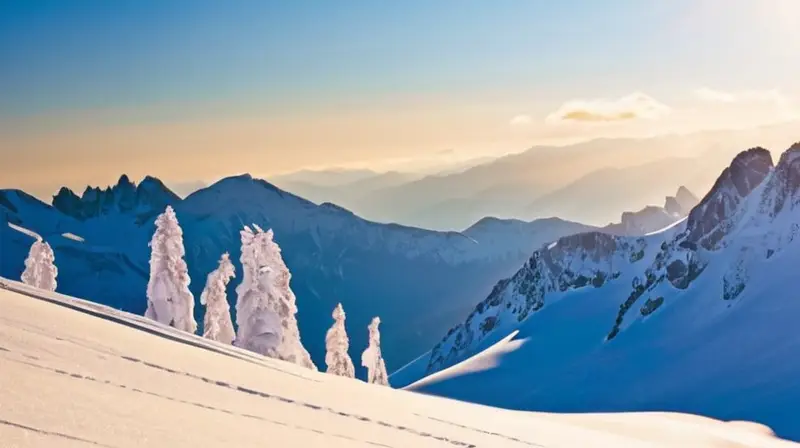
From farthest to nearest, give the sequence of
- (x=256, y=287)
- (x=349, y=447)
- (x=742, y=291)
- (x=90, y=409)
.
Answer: (x=742, y=291) → (x=256, y=287) → (x=349, y=447) → (x=90, y=409)

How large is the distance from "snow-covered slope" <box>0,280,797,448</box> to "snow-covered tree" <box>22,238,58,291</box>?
60629 mm

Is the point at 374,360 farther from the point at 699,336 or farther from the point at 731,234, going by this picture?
the point at 731,234

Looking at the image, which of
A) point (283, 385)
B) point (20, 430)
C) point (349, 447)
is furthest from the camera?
point (283, 385)

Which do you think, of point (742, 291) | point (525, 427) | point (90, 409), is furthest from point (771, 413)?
point (90, 409)

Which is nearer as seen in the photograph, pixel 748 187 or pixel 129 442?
pixel 129 442

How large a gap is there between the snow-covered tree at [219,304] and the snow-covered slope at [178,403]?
32.4 meters

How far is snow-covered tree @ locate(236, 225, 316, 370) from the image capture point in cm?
5150

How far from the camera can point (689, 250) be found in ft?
448

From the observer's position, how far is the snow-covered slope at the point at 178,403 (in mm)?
12352

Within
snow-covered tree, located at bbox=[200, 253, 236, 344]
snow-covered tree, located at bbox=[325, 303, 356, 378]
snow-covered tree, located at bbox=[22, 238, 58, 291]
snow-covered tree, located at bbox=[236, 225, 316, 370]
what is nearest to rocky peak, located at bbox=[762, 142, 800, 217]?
snow-covered tree, located at bbox=[325, 303, 356, 378]

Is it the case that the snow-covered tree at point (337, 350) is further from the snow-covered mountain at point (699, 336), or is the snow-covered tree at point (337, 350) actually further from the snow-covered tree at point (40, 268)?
the snow-covered mountain at point (699, 336)

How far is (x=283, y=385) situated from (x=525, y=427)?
7.35m

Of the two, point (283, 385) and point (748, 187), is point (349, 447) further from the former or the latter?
point (748, 187)

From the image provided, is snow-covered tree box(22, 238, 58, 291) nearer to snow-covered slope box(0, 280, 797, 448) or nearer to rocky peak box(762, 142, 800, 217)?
snow-covered slope box(0, 280, 797, 448)
